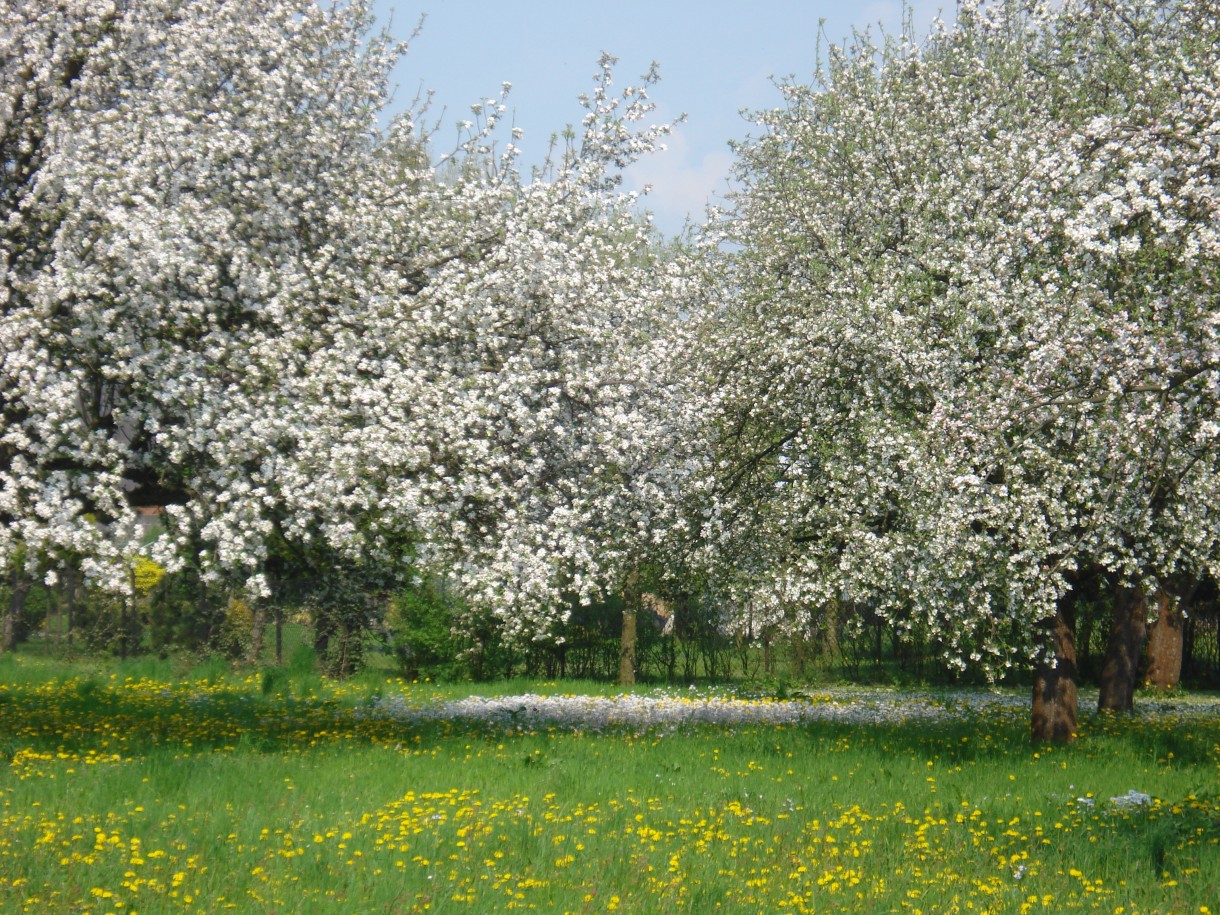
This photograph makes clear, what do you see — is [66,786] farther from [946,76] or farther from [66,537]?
[946,76]

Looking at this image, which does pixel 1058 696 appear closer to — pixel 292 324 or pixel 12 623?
pixel 292 324

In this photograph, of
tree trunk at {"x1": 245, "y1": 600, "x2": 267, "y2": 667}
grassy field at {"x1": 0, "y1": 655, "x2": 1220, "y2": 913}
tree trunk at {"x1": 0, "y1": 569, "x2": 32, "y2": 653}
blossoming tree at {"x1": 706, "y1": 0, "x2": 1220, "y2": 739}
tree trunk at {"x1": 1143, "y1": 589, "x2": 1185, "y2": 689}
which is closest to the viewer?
grassy field at {"x1": 0, "y1": 655, "x2": 1220, "y2": 913}

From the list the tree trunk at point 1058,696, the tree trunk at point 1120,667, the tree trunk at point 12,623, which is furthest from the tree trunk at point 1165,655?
the tree trunk at point 12,623

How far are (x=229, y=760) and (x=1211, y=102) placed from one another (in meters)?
11.9

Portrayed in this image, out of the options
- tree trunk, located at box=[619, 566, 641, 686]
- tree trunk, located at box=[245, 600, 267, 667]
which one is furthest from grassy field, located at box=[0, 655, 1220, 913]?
tree trunk, located at box=[619, 566, 641, 686]

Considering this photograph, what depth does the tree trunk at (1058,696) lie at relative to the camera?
14.7m

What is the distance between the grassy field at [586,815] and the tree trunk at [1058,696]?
1.57 ft

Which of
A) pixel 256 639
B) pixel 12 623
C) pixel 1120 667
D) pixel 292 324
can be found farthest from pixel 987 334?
pixel 12 623

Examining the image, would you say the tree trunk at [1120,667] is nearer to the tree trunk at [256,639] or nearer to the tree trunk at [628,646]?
the tree trunk at [628,646]

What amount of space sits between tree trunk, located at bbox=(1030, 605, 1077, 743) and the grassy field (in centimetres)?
48

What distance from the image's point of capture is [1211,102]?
1023 cm

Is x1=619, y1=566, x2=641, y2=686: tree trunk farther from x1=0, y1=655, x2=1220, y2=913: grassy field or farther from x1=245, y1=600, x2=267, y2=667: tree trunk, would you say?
x1=0, y1=655, x2=1220, y2=913: grassy field

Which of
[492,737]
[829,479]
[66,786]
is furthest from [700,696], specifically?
[66,786]

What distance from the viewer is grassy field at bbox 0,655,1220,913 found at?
7.55m
